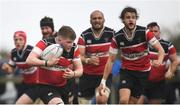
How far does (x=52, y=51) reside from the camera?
1078 centimetres

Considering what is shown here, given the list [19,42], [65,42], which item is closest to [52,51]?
[65,42]

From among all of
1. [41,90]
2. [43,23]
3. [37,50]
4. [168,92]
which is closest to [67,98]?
[41,90]

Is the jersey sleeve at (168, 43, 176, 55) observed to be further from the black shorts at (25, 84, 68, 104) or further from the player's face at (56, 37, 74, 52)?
the player's face at (56, 37, 74, 52)

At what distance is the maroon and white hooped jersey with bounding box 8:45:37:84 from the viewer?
47.3ft

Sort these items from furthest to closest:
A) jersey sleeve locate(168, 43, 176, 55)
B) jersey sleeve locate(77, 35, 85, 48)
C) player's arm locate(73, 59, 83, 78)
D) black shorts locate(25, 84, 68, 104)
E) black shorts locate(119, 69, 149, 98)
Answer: jersey sleeve locate(168, 43, 176, 55) → jersey sleeve locate(77, 35, 85, 48) → black shorts locate(119, 69, 149, 98) → black shorts locate(25, 84, 68, 104) → player's arm locate(73, 59, 83, 78)

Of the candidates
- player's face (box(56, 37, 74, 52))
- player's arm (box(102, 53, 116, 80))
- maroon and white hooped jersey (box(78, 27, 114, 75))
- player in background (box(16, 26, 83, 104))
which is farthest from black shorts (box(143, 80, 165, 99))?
player's face (box(56, 37, 74, 52))

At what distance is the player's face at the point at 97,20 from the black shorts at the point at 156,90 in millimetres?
2805

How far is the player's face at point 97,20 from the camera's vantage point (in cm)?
1285

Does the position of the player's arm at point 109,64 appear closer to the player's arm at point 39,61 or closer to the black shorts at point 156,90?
the player's arm at point 39,61

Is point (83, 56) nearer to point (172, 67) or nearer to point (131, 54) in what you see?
point (131, 54)

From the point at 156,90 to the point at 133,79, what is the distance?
2.91 m

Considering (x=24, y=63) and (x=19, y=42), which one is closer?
(x=19, y=42)

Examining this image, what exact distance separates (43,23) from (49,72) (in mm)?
2050

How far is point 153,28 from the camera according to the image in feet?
45.3
